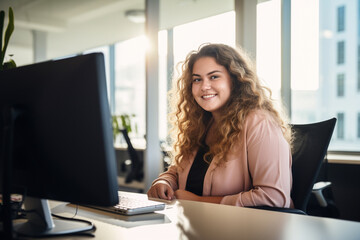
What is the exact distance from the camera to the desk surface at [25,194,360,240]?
0.77m

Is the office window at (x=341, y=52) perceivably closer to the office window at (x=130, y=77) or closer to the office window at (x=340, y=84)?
the office window at (x=340, y=84)

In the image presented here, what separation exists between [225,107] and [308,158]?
0.46 m

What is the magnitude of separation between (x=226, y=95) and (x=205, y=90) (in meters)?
0.11

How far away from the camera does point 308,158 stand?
4.60 ft

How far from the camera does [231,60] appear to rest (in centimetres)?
164

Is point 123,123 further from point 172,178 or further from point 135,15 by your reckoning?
point 172,178

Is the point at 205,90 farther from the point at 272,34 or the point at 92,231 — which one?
the point at 272,34

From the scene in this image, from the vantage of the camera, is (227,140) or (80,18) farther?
(80,18)

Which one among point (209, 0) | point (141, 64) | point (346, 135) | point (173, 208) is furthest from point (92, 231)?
point (141, 64)

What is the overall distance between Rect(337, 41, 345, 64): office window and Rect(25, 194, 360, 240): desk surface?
3.02 meters

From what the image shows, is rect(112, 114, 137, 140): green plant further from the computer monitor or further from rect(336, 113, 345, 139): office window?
the computer monitor

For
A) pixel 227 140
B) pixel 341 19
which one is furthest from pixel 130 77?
pixel 227 140

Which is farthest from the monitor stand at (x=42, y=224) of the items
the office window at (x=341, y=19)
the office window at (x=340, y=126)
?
the office window at (x=341, y=19)

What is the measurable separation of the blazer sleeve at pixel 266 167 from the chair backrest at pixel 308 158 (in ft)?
0.12
